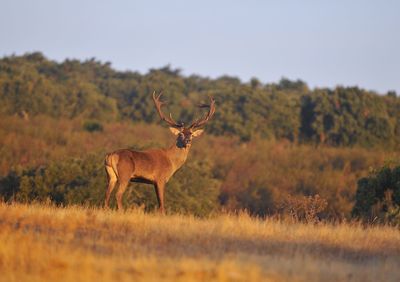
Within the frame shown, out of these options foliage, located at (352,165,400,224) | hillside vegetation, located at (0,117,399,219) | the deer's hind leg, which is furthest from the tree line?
the deer's hind leg

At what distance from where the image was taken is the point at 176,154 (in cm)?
1755

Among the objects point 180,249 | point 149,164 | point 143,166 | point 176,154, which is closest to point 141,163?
point 143,166

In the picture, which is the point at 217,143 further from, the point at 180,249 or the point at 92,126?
the point at 180,249

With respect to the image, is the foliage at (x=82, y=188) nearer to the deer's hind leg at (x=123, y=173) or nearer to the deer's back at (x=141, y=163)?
the deer's back at (x=141, y=163)

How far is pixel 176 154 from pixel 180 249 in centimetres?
707

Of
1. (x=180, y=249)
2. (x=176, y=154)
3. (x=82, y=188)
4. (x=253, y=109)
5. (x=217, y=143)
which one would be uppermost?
(x=253, y=109)

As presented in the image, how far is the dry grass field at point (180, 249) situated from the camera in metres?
8.98

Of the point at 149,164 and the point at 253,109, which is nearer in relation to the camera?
the point at 149,164

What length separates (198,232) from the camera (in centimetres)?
1220

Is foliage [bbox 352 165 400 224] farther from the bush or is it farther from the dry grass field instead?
the bush

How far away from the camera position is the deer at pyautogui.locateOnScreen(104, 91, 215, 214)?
51.7 ft

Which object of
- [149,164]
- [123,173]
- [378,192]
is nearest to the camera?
[123,173]

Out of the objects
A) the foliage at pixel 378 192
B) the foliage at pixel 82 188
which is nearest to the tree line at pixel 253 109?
the foliage at pixel 82 188

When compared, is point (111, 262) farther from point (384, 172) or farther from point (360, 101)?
point (360, 101)
